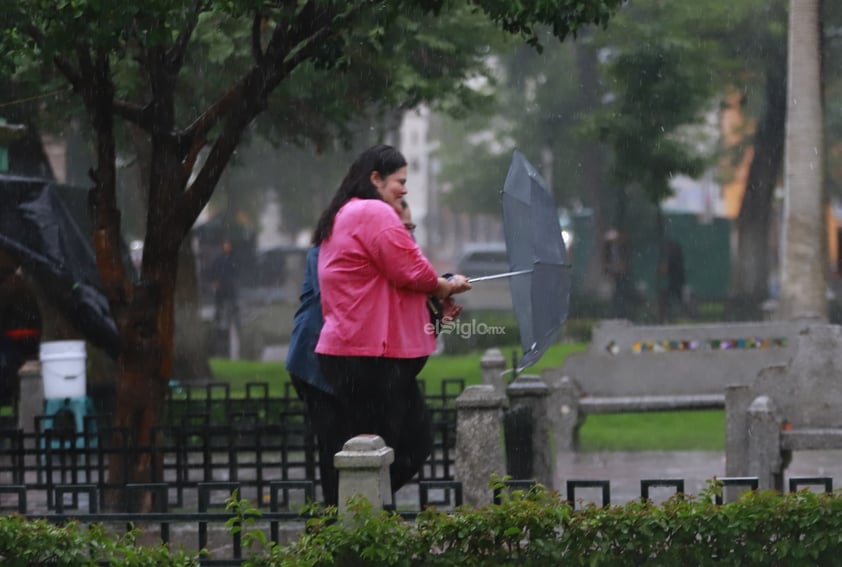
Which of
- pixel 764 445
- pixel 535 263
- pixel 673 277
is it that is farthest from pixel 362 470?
pixel 673 277

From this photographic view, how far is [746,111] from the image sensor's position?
43031 millimetres

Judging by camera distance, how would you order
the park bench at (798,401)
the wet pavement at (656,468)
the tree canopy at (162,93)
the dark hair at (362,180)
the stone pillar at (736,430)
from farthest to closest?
the wet pavement at (656,468) → the stone pillar at (736,430) → the park bench at (798,401) → the tree canopy at (162,93) → the dark hair at (362,180)

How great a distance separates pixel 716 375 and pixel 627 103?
508 inches

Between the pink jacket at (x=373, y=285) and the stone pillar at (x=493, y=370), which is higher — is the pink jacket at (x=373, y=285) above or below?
above

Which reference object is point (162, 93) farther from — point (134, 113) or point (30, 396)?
point (30, 396)

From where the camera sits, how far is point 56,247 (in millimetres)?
14555

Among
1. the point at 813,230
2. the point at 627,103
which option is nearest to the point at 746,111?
the point at 627,103

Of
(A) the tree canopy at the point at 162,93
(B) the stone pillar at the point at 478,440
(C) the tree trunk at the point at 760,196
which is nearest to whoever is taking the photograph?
(B) the stone pillar at the point at 478,440

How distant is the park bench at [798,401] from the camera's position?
1045cm

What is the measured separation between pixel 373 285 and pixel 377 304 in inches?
3.6

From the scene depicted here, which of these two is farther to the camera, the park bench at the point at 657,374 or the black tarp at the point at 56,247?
the black tarp at the point at 56,247

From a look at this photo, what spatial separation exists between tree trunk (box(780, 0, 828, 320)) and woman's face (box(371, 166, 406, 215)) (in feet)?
35.7

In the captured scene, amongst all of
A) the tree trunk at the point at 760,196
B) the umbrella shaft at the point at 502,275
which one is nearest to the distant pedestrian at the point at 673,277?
the tree trunk at the point at 760,196

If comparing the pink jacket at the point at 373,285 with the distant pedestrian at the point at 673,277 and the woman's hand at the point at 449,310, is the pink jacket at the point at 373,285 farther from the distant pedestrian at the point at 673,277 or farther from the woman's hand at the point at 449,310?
the distant pedestrian at the point at 673,277
